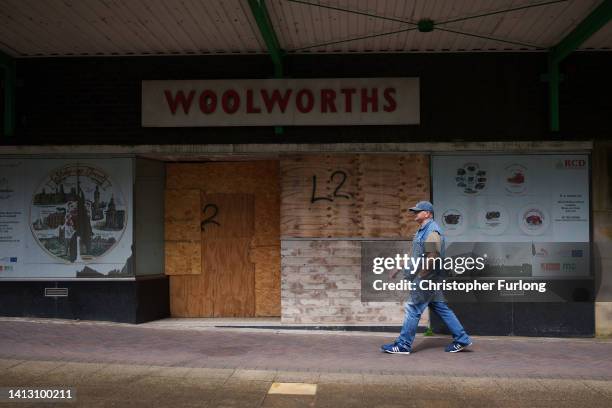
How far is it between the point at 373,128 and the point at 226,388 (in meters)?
5.16

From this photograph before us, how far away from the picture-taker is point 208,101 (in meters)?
10.1

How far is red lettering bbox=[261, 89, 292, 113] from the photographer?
32.9 feet

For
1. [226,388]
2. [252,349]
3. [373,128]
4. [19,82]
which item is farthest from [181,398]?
[19,82]

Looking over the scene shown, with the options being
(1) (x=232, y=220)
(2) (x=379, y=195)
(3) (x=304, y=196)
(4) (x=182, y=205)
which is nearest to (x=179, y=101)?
(4) (x=182, y=205)

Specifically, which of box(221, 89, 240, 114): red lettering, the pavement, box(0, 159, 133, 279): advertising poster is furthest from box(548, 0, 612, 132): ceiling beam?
box(0, 159, 133, 279): advertising poster

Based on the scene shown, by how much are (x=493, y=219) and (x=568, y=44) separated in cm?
283

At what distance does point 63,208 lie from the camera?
10.2 meters

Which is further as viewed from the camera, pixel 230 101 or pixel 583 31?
pixel 230 101

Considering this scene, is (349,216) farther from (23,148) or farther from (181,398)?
(23,148)

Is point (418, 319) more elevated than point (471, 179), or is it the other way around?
point (471, 179)

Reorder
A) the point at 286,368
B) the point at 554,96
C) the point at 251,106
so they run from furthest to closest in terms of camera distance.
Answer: the point at 251,106 < the point at 554,96 < the point at 286,368

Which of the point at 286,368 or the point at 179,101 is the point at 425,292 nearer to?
the point at 286,368

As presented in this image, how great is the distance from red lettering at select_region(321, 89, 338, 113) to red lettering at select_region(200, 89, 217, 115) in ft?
5.76

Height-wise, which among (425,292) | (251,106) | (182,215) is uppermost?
(251,106)
